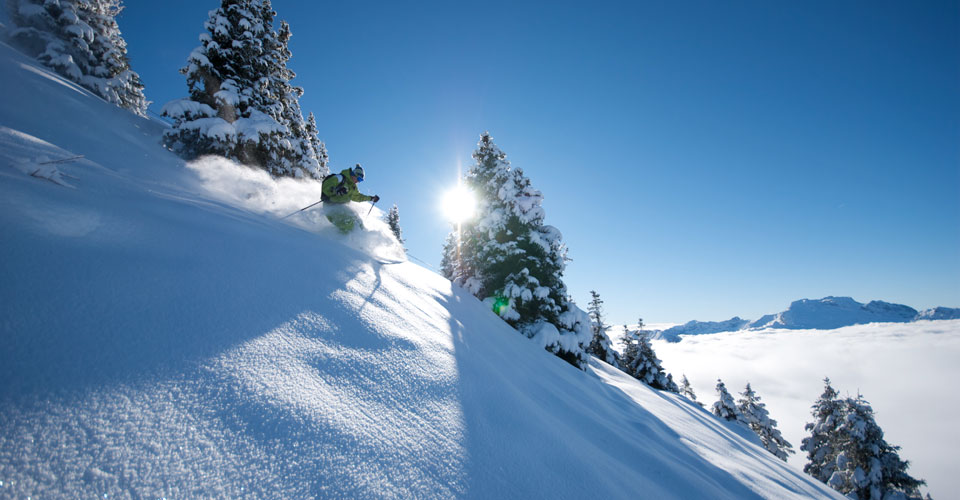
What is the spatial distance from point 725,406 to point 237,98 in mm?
38932

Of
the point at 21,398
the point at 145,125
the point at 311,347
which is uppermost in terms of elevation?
the point at 145,125

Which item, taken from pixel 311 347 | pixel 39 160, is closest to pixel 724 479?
pixel 311 347

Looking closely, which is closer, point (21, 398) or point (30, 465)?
point (30, 465)

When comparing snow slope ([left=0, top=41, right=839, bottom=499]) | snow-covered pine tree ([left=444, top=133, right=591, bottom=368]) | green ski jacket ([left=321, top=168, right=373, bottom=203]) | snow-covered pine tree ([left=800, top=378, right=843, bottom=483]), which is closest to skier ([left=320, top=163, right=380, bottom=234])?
green ski jacket ([left=321, top=168, right=373, bottom=203])

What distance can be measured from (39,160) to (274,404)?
4221mm

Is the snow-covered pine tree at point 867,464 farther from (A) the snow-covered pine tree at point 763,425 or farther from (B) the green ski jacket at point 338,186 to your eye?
(B) the green ski jacket at point 338,186

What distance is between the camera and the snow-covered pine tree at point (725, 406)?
1051 inches

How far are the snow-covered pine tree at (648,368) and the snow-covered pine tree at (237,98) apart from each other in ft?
85.5

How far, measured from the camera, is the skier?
25.5 feet

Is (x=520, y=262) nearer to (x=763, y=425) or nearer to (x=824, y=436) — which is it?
(x=824, y=436)

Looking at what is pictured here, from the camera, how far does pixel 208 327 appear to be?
6.77 ft

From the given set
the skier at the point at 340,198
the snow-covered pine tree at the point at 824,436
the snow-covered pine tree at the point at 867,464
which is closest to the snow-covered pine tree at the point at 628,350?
the snow-covered pine tree at the point at 867,464

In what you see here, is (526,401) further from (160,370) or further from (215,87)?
(215,87)

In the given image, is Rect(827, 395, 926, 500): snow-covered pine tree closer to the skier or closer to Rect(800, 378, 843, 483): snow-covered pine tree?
Rect(800, 378, 843, 483): snow-covered pine tree
